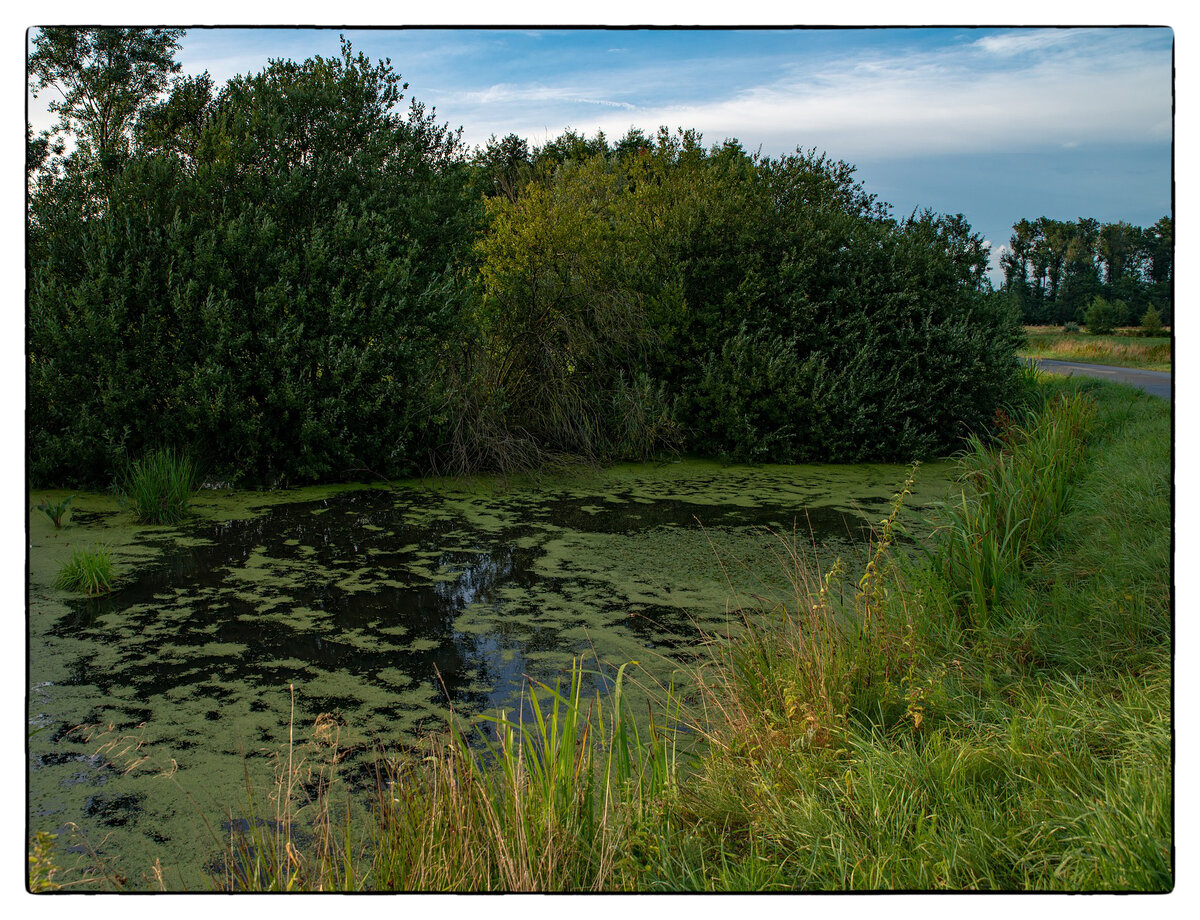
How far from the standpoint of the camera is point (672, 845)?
236 centimetres

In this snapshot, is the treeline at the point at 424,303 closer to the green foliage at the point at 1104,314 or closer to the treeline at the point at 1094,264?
the treeline at the point at 1094,264

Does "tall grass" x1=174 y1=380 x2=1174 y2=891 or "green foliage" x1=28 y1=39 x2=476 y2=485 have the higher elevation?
"green foliage" x1=28 y1=39 x2=476 y2=485

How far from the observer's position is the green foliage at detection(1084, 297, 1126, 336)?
3506 mm

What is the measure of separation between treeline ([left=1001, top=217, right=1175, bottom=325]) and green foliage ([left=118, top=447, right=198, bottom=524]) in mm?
5714

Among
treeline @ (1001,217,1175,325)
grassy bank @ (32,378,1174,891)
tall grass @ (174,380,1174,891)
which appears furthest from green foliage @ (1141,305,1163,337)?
tall grass @ (174,380,1174,891)

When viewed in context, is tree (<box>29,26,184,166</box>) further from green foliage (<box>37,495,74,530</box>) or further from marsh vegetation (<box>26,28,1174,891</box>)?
→ green foliage (<box>37,495,74,530</box>)

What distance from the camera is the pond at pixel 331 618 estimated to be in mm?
3061

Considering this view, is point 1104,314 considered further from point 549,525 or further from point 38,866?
point 38,866

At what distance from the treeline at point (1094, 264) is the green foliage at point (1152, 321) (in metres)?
0.02

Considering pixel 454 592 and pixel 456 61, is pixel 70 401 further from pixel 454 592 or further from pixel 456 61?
pixel 456 61

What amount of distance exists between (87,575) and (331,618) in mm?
1479

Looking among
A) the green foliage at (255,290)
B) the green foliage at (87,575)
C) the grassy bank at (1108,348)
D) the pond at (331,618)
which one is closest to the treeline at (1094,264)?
the grassy bank at (1108,348)

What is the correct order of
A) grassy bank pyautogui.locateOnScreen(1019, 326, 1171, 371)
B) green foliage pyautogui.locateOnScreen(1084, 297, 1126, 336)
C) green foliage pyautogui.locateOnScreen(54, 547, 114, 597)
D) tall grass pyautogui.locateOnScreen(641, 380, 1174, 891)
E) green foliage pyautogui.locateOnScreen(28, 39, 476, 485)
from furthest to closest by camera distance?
green foliage pyautogui.locateOnScreen(28, 39, 476, 485), green foliage pyautogui.locateOnScreen(54, 547, 114, 597), green foliage pyautogui.locateOnScreen(1084, 297, 1126, 336), grassy bank pyautogui.locateOnScreen(1019, 326, 1171, 371), tall grass pyautogui.locateOnScreen(641, 380, 1174, 891)

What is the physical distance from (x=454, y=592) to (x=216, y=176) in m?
4.86
